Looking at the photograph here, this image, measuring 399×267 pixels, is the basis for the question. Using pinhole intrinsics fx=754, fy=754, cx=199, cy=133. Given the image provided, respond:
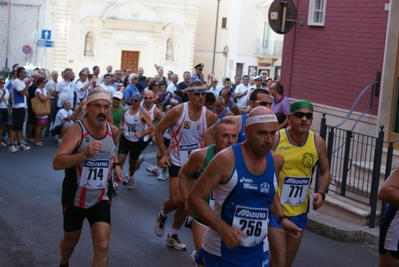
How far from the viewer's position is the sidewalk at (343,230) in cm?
1099

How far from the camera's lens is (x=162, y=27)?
174 feet

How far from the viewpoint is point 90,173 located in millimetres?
7164

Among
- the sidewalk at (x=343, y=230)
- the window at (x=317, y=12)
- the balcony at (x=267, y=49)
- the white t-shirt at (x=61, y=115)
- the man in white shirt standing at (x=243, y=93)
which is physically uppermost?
the balcony at (x=267, y=49)

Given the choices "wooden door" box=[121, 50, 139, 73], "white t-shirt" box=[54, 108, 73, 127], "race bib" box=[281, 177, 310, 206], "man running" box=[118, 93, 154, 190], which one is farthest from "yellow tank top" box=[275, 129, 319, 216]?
"wooden door" box=[121, 50, 139, 73]

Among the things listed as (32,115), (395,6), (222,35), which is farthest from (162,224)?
(222,35)

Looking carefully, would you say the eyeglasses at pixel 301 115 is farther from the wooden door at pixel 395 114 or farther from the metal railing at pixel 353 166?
the wooden door at pixel 395 114

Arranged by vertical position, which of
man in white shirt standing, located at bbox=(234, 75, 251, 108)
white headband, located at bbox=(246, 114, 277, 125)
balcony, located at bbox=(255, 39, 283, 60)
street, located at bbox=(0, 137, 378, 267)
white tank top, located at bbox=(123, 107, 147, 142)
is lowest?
Answer: street, located at bbox=(0, 137, 378, 267)

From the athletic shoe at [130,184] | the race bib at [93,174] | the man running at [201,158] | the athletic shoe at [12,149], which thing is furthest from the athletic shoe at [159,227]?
the athletic shoe at [12,149]

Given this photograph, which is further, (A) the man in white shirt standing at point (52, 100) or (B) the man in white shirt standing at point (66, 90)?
(A) the man in white shirt standing at point (52, 100)

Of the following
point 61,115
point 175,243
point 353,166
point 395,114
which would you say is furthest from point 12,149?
point 175,243

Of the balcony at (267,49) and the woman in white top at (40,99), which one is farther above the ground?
the balcony at (267,49)

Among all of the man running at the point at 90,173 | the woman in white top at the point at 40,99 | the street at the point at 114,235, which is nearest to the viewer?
the man running at the point at 90,173

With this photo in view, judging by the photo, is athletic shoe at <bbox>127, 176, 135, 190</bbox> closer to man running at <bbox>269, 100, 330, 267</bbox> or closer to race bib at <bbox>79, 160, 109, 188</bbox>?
race bib at <bbox>79, 160, 109, 188</bbox>

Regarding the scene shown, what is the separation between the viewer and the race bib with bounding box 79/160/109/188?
7.14 m
